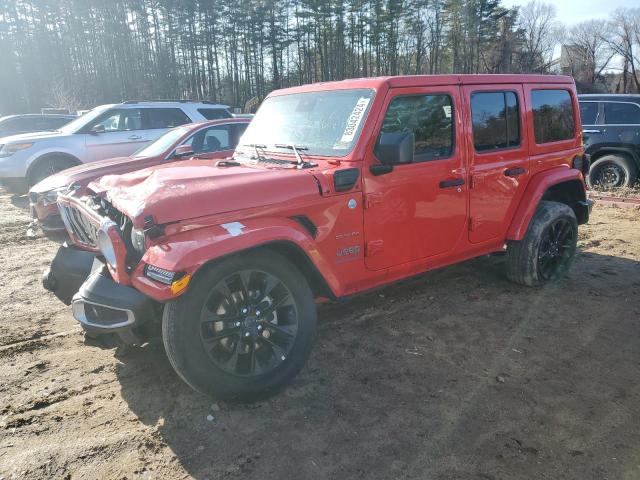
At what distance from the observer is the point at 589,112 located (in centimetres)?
1037

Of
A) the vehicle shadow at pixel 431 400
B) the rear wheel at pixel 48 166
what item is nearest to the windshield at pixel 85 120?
the rear wheel at pixel 48 166

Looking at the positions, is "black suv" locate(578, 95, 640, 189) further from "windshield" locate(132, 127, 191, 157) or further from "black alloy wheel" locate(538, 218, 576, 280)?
"windshield" locate(132, 127, 191, 157)

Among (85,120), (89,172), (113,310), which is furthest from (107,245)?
(85,120)

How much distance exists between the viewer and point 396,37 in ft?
168

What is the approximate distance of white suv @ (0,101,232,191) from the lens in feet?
33.6

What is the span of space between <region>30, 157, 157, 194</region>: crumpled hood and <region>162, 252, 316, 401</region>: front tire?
13.0 feet

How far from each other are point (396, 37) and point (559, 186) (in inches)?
1989

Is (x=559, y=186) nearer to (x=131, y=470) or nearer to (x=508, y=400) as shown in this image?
(x=508, y=400)

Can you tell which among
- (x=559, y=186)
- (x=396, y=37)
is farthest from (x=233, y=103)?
(x=559, y=186)

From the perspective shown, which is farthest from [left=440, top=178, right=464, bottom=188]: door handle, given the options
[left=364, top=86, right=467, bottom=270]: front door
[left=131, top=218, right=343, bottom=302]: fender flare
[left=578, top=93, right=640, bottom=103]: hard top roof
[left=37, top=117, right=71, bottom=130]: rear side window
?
[left=37, top=117, right=71, bottom=130]: rear side window

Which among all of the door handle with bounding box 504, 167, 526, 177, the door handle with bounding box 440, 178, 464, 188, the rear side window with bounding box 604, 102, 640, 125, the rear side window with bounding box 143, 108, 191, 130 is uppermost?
the rear side window with bounding box 143, 108, 191, 130

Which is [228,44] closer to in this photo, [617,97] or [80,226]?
[617,97]

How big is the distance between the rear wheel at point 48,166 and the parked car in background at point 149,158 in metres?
3.45

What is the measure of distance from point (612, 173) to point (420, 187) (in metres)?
8.51
